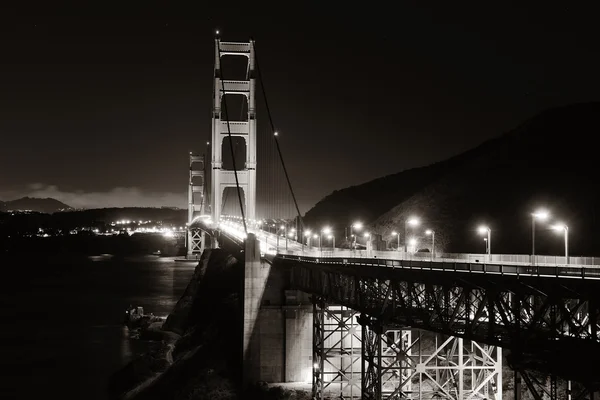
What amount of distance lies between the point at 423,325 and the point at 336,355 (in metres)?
11.5

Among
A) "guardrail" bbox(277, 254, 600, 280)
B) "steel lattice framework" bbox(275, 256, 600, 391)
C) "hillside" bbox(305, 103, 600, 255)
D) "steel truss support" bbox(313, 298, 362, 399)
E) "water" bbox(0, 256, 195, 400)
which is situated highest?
"hillside" bbox(305, 103, 600, 255)

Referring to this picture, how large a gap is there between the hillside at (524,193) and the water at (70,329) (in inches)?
1443

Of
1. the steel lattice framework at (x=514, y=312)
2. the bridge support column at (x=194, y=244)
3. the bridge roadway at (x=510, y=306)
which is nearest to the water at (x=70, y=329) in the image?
the bridge support column at (x=194, y=244)

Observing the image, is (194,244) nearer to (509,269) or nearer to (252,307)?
(252,307)

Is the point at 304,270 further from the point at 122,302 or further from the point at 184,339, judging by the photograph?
the point at 122,302

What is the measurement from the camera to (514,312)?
1819 centimetres

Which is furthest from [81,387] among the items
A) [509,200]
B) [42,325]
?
[509,200]

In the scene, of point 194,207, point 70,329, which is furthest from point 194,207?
point 70,329

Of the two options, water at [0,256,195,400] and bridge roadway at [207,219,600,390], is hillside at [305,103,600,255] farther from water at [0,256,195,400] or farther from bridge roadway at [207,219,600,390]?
bridge roadway at [207,219,600,390]

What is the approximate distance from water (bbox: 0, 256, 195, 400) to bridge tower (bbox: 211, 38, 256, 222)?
53.6ft

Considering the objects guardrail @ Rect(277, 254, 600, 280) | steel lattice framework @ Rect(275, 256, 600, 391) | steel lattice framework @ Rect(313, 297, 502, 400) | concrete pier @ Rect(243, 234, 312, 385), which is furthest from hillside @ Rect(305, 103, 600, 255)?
steel lattice framework @ Rect(275, 256, 600, 391)

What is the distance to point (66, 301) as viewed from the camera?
3991 inches

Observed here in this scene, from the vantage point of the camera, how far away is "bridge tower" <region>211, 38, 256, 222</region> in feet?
243

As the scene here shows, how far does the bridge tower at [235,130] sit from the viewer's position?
74.1 m
